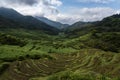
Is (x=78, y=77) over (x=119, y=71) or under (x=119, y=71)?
over

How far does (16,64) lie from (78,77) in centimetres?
9819

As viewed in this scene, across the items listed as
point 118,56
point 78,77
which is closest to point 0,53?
point 118,56

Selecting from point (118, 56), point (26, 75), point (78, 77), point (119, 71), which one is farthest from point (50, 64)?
point (78, 77)

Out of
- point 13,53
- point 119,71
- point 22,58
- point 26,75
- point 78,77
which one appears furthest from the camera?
point 13,53

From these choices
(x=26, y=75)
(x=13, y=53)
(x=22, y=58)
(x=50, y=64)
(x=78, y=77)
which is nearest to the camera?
(x=78, y=77)

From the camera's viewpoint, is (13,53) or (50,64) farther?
(13,53)

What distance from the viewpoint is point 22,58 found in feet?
589

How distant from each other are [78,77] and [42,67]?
98.4 m

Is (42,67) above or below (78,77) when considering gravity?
below

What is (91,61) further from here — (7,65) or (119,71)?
(7,65)

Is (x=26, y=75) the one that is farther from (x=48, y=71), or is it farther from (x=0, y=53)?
(x=0, y=53)

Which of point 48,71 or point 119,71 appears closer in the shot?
point 119,71

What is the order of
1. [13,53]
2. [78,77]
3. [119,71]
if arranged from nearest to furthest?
[78,77]
[119,71]
[13,53]

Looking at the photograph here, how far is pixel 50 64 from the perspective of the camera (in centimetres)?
16838
